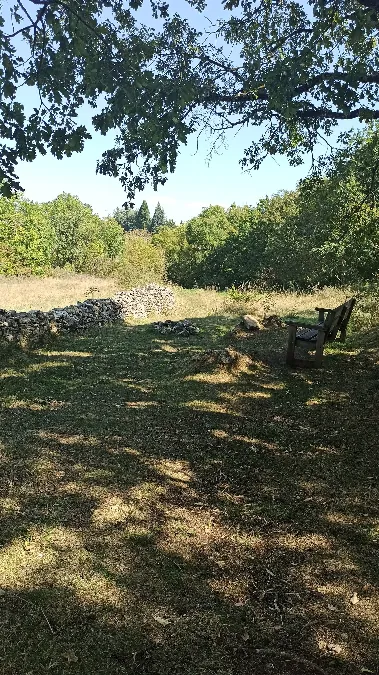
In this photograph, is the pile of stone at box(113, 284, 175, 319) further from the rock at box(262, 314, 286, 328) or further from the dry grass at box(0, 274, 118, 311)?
the rock at box(262, 314, 286, 328)

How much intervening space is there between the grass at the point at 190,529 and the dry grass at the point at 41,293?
11030mm

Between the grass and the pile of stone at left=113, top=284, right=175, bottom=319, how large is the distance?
9286 mm

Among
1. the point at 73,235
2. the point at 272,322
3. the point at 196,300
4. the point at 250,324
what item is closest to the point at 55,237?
the point at 73,235

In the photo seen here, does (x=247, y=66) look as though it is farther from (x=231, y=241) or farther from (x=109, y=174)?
(x=231, y=241)

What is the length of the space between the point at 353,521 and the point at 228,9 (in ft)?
27.1

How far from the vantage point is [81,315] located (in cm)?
1455

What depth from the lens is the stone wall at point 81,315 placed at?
1197 cm

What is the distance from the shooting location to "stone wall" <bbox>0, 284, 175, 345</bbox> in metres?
12.0

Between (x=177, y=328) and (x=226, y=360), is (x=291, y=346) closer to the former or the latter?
(x=226, y=360)

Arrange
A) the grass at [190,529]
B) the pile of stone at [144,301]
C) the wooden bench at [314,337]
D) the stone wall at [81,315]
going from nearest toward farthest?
1. the grass at [190,529]
2. the wooden bench at [314,337]
3. the stone wall at [81,315]
4. the pile of stone at [144,301]

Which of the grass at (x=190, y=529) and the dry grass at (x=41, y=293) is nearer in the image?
the grass at (x=190, y=529)

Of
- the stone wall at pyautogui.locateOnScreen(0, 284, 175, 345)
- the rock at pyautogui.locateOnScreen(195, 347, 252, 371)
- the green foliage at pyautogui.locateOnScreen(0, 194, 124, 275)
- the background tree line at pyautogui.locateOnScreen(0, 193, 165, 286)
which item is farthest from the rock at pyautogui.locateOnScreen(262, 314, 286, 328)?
the green foliage at pyautogui.locateOnScreen(0, 194, 124, 275)

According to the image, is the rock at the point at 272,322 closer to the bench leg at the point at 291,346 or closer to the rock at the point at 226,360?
the bench leg at the point at 291,346

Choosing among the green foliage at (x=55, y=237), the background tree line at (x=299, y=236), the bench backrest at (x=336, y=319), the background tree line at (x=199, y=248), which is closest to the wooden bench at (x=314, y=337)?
the bench backrest at (x=336, y=319)
